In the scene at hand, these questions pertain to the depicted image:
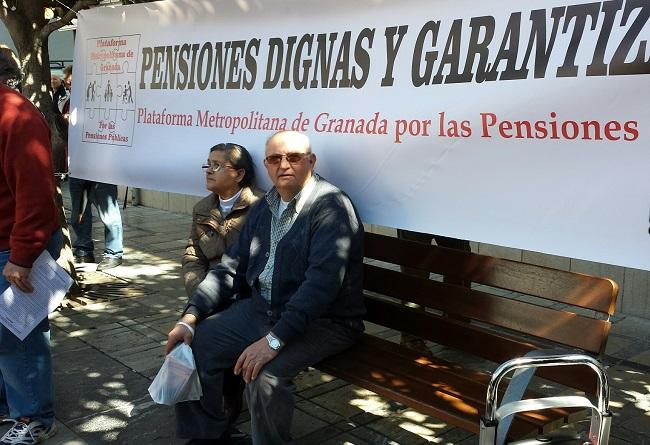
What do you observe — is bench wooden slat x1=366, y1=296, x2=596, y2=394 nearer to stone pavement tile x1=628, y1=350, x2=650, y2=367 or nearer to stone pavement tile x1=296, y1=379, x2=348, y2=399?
stone pavement tile x1=296, y1=379, x2=348, y2=399

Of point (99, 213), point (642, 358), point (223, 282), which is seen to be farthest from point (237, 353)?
point (99, 213)

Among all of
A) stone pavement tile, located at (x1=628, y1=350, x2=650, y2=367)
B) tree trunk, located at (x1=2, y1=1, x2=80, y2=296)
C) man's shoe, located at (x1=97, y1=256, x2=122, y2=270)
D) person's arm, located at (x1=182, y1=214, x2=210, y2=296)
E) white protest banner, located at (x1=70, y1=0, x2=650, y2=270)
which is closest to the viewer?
white protest banner, located at (x1=70, y1=0, x2=650, y2=270)

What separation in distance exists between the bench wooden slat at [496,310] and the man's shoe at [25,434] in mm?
1705

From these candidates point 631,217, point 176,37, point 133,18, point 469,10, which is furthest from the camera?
point 133,18

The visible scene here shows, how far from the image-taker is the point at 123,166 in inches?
199

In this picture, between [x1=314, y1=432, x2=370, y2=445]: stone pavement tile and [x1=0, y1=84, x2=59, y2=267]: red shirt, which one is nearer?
[x1=0, y1=84, x2=59, y2=267]: red shirt

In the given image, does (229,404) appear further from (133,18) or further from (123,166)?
A: (133,18)

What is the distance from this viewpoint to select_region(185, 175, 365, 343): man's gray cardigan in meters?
3.13

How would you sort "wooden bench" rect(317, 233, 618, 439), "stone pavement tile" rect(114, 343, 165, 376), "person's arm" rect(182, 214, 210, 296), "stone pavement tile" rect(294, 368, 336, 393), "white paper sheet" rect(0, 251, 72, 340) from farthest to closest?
"stone pavement tile" rect(114, 343, 165, 376), "stone pavement tile" rect(294, 368, 336, 393), "person's arm" rect(182, 214, 210, 296), "white paper sheet" rect(0, 251, 72, 340), "wooden bench" rect(317, 233, 618, 439)

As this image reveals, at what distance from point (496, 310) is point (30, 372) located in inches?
85.1

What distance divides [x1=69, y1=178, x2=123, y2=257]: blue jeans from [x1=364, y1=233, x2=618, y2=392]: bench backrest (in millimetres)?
3950

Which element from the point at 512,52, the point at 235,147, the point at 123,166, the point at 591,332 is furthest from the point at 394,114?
the point at 123,166

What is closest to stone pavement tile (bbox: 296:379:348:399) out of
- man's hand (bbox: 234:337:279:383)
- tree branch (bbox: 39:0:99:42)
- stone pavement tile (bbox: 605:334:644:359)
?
man's hand (bbox: 234:337:279:383)

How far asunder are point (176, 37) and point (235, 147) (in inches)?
43.5
